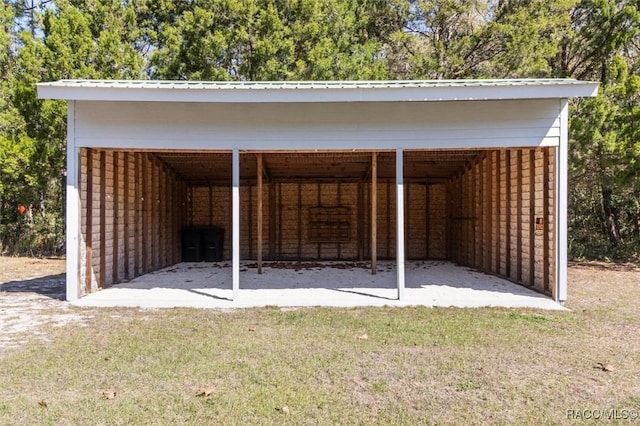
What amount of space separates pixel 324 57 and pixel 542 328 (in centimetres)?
863

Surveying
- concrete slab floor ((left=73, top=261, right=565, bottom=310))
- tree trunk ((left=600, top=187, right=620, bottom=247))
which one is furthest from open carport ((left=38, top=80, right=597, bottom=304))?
tree trunk ((left=600, top=187, right=620, bottom=247))

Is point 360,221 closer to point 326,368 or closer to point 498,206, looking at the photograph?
point 498,206

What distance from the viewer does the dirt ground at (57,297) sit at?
180 inches

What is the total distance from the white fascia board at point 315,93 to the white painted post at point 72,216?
521 millimetres

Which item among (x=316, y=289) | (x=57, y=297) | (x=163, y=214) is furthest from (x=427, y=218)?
(x=57, y=297)

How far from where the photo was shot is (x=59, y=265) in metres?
9.70

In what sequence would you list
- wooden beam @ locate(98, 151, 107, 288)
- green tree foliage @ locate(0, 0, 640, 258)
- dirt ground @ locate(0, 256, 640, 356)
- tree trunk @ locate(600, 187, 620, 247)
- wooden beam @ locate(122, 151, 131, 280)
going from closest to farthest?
dirt ground @ locate(0, 256, 640, 356) → wooden beam @ locate(98, 151, 107, 288) → wooden beam @ locate(122, 151, 131, 280) → green tree foliage @ locate(0, 0, 640, 258) → tree trunk @ locate(600, 187, 620, 247)

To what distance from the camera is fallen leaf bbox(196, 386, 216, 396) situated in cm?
288

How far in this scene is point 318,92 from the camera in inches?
209

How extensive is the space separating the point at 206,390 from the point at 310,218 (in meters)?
8.36

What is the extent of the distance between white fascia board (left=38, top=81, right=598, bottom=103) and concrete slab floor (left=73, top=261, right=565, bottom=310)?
248 cm

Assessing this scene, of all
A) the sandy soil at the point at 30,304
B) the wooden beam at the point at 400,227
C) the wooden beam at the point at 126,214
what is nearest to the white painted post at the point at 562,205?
the wooden beam at the point at 400,227

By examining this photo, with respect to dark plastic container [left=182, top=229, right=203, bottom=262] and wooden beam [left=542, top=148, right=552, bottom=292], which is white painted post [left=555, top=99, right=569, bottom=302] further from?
dark plastic container [left=182, top=229, right=203, bottom=262]

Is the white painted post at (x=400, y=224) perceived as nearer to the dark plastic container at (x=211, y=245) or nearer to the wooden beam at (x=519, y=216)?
the wooden beam at (x=519, y=216)
